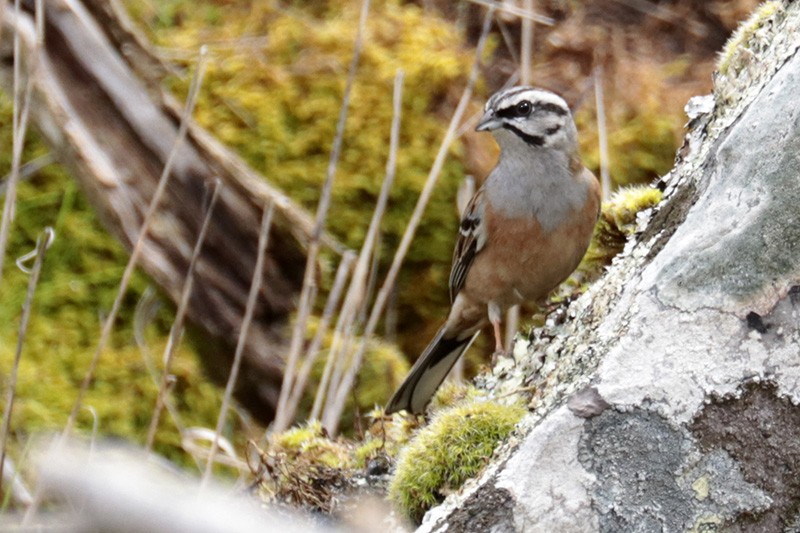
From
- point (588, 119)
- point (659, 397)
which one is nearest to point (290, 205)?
point (588, 119)

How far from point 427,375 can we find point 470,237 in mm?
813

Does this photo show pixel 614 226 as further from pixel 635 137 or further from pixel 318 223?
pixel 635 137

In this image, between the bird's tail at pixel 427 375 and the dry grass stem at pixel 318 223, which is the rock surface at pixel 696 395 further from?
the dry grass stem at pixel 318 223

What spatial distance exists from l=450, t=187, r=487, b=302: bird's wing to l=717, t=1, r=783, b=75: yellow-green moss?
1.44 m

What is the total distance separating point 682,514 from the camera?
213 cm

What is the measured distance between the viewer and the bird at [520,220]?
13.1 ft

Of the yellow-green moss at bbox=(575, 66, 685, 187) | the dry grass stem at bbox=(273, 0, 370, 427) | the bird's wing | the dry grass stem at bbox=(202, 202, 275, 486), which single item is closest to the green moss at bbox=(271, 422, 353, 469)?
the dry grass stem at bbox=(202, 202, 275, 486)

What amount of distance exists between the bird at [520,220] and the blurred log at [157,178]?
3.58 ft

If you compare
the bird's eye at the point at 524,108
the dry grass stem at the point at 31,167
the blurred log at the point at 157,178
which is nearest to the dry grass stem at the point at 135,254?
the bird's eye at the point at 524,108

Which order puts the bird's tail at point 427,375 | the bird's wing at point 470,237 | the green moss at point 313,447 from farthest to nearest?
1. the bird's wing at point 470,237
2. the bird's tail at point 427,375
3. the green moss at point 313,447

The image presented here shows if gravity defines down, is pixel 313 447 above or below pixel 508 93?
below

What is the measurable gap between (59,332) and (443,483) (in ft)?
11.5

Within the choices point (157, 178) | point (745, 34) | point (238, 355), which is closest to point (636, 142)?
point (157, 178)

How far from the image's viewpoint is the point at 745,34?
303 centimetres
